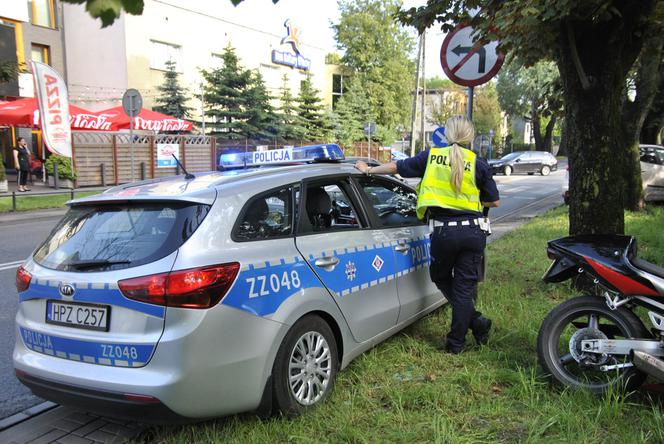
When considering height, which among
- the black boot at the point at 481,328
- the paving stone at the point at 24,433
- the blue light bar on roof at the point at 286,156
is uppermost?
the blue light bar on roof at the point at 286,156

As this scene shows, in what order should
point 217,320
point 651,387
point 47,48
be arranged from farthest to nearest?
point 47,48
point 651,387
point 217,320

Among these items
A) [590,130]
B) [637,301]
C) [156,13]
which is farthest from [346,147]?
[637,301]

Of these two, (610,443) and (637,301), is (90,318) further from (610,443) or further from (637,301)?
(637,301)

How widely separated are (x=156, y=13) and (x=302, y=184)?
28046 millimetres

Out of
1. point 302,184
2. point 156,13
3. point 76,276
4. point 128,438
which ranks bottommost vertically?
point 128,438

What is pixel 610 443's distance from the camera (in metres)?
2.75

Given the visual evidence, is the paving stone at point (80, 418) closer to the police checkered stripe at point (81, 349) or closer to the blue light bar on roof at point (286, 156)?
the police checkered stripe at point (81, 349)

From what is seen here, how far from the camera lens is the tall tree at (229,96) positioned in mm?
28219

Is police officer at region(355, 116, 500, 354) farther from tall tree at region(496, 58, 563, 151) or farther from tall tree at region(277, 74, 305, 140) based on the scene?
tall tree at region(496, 58, 563, 151)

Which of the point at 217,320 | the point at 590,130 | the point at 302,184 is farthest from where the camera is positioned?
the point at 590,130

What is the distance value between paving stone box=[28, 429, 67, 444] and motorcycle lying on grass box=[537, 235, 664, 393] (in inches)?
119

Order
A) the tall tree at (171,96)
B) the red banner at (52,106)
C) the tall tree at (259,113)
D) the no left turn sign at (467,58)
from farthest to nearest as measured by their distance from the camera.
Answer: the tall tree at (259,113) → the tall tree at (171,96) → the red banner at (52,106) → the no left turn sign at (467,58)

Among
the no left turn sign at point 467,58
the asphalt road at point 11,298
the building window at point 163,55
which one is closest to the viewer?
the asphalt road at point 11,298

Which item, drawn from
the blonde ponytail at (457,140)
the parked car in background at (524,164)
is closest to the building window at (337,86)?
the parked car in background at (524,164)
